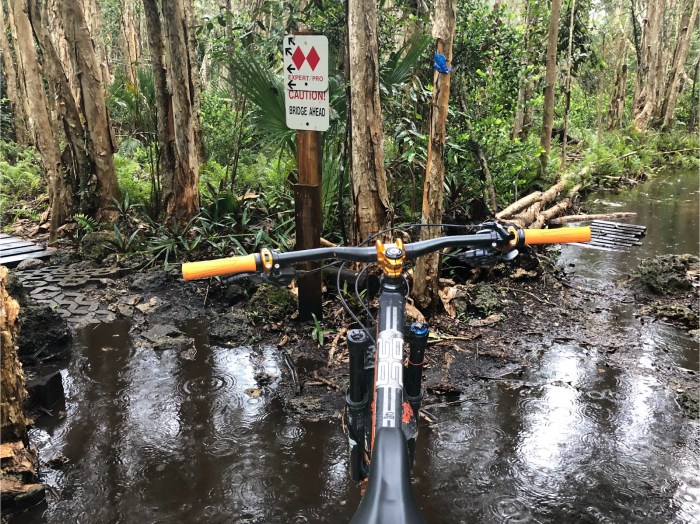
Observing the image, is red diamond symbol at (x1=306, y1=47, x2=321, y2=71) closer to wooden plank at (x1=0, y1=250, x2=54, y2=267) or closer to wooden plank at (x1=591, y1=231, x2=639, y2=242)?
wooden plank at (x1=0, y1=250, x2=54, y2=267)

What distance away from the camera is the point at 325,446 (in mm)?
3367

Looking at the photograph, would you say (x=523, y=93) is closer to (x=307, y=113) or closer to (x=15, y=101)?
(x=307, y=113)

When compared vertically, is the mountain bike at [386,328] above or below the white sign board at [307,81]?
below

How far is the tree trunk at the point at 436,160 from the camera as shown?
166 inches

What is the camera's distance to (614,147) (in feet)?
49.8

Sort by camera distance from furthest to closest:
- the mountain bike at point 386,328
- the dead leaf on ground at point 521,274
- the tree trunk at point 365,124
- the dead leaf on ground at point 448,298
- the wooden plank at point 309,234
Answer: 1. the dead leaf on ground at point 521,274
2. the dead leaf on ground at point 448,298
3. the wooden plank at point 309,234
4. the tree trunk at point 365,124
5. the mountain bike at point 386,328

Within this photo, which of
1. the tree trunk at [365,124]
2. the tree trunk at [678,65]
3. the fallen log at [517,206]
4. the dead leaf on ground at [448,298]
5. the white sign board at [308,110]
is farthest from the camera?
the tree trunk at [678,65]

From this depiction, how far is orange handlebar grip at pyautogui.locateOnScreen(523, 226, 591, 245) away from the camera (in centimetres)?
219

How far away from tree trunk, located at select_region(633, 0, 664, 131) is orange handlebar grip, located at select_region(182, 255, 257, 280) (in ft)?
66.2

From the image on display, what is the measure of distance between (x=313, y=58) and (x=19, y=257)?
5.18m

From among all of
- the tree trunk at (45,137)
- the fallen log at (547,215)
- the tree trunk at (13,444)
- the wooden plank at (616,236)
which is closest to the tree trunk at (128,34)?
the tree trunk at (45,137)

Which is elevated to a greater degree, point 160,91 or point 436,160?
point 160,91

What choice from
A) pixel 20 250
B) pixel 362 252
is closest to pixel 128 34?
pixel 20 250

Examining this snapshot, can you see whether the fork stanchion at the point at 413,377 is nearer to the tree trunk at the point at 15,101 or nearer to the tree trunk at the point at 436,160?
the tree trunk at the point at 436,160
